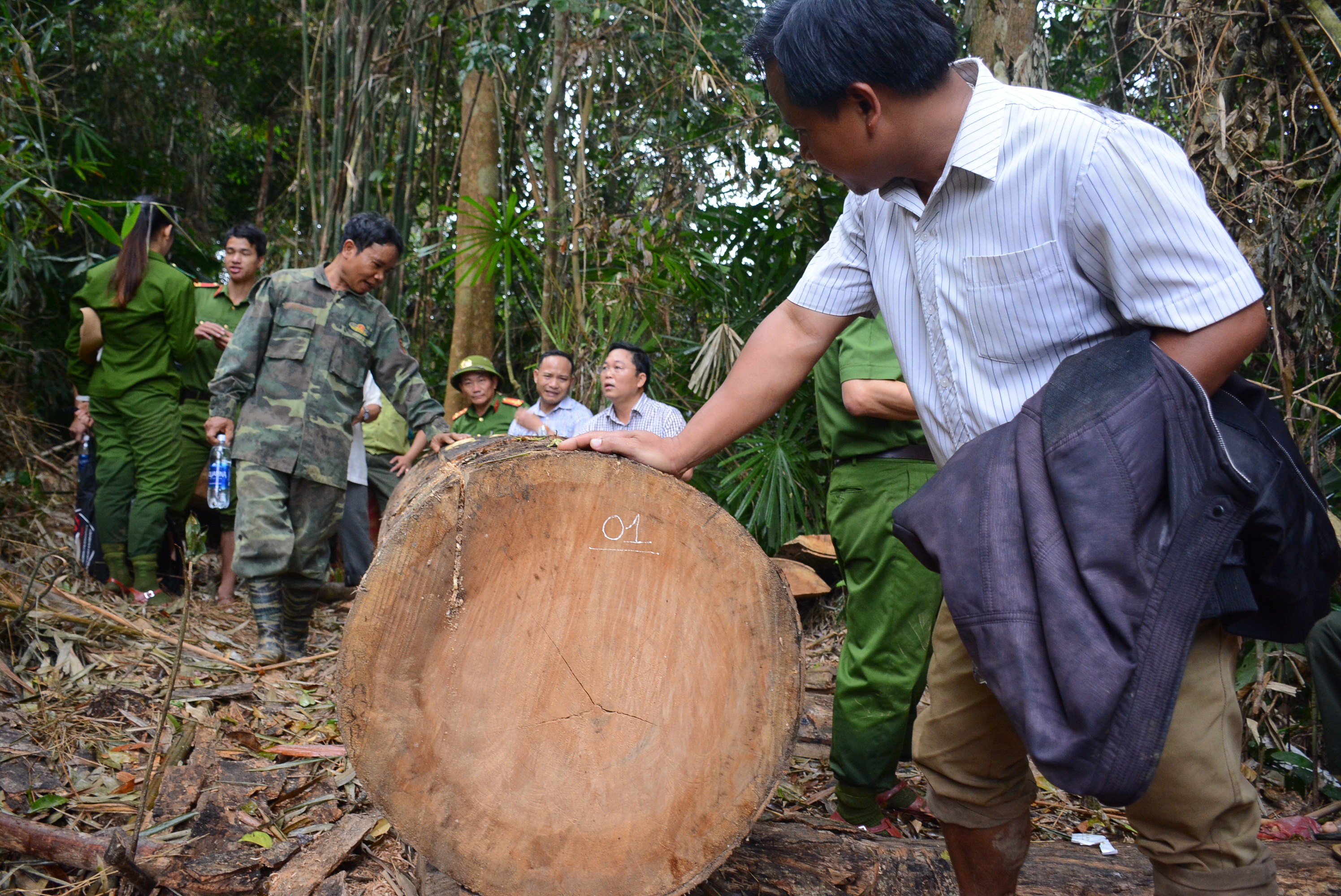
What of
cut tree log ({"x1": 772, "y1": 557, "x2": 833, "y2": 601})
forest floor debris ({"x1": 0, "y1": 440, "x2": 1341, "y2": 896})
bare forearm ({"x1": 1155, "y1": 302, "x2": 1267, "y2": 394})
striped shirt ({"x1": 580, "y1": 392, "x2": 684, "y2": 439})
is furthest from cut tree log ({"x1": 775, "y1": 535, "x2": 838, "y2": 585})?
bare forearm ({"x1": 1155, "y1": 302, "x2": 1267, "y2": 394})

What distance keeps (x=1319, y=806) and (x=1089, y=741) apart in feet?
6.75

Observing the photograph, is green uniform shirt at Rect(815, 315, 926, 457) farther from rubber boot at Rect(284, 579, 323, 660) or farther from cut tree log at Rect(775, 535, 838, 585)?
rubber boot at Rect(284, 579, 323, 660)

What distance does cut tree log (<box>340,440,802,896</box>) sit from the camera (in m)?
1.72

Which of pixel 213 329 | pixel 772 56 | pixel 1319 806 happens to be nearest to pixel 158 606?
pixel 213 329

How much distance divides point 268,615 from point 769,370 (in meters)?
2.96

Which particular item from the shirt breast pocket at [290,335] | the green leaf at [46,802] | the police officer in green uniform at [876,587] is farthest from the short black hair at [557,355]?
the green leaf at [46,802]

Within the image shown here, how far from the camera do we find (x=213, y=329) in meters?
5.15

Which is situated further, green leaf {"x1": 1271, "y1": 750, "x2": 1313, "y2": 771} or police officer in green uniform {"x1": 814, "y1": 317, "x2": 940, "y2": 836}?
green leaf {"x1": 1271, "y1": 750, "x2": 1313, "y2": 771}

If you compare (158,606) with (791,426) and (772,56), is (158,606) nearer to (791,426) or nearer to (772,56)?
(791,426)

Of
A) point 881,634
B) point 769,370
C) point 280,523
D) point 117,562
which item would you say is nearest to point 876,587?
point 881,634

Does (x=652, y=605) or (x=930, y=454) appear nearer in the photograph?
(x=652, y=605)

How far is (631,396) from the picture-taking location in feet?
15.8

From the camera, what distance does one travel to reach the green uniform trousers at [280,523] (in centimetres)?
399

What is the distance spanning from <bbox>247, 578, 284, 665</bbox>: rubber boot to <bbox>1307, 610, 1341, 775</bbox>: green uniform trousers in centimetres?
362
